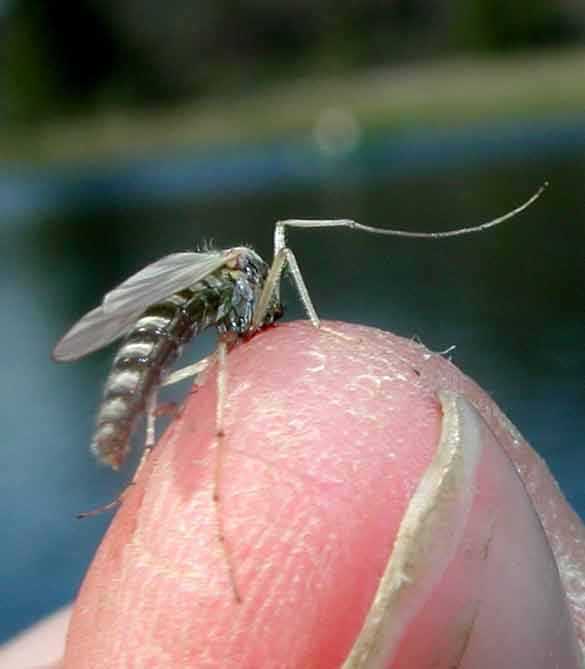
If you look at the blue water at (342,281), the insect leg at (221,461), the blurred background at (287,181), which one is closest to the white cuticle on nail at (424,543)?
the insect leg at (221,461)

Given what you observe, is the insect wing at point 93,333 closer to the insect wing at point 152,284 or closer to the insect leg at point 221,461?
the insect wing at point 152,284

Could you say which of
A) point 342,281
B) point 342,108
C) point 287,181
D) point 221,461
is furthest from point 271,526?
point 342,108

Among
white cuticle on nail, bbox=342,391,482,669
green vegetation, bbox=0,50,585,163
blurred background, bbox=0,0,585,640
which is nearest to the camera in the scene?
white cuticle on nail, bbox=342,391,482,669

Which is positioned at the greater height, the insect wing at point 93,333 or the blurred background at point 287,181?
the insect wing at point 93,333

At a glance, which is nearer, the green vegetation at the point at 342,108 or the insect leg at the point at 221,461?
the insect leg at the point at 221,461

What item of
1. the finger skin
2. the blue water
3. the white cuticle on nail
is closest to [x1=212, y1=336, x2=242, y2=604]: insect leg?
the finger skin

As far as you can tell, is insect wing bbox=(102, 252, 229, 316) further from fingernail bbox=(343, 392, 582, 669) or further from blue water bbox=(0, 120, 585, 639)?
blue water bbox=(0, 120, 585, 639)
